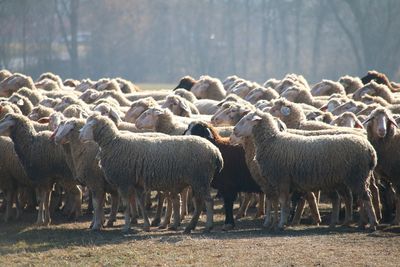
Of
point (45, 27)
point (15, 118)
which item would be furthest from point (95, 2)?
point (15, 118)

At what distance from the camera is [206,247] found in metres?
11.5

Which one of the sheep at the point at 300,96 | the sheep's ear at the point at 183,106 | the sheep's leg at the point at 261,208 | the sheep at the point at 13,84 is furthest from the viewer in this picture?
the sheep at the point at 13,84

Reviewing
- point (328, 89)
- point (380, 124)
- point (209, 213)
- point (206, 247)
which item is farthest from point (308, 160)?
point (328, 89)

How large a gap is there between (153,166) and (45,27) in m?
57.5

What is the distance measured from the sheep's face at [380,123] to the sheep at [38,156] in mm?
4379

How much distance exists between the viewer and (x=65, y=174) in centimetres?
1439

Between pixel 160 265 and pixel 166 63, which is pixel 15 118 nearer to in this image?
pixel 160 265

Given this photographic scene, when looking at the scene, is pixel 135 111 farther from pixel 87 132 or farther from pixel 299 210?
pixel 299 210

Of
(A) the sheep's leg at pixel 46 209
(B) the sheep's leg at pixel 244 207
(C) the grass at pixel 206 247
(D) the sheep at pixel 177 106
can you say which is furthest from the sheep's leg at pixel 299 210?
(D) the sheep at pixel 177 106

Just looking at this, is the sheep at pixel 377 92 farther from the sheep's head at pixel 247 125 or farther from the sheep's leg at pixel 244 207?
the sheep's head at pixel 247 125

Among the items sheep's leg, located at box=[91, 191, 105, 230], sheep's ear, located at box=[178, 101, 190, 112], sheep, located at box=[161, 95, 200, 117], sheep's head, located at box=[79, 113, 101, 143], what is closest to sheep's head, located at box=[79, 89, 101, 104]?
sheep, located at box=[161, 95, 200, 117]

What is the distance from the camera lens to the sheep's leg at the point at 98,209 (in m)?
13.3

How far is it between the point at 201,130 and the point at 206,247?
277cm

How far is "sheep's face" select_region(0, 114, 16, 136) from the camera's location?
14.2m
